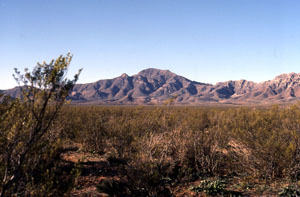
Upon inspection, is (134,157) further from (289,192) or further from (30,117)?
(289,192)

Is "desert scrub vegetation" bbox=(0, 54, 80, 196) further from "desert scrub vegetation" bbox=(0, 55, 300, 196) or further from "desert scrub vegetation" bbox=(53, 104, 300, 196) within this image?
"desert scrub vegetation" bbox=(53, 104, 300, 196)

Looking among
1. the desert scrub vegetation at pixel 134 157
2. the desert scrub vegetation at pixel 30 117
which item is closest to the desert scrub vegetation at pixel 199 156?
the desert scrub vegetation at pixel 134 157

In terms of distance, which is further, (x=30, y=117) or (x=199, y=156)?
(x=199, y=156)

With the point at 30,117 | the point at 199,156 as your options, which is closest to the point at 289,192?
the point at 199,156

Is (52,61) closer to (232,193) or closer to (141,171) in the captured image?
(141,171)

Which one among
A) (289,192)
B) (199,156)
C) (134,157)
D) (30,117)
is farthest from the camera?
(199,156)

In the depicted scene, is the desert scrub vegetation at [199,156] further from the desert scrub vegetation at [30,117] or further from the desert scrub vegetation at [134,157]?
the desert scrub vegetation at [30,117]

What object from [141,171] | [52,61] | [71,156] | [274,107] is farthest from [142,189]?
[274,107]

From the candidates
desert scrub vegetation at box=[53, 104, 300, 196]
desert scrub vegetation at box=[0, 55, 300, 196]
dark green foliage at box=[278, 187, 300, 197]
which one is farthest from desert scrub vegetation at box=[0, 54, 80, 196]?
dark green foliage at box=[278, 187, 300, 197]

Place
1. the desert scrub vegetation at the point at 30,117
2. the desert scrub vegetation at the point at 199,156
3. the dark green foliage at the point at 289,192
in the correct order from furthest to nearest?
the desert scrub vegetation at the point at 199,156, the dark green foliage at the point at 289,192, the desert scrub vegetation at the point at 30,117

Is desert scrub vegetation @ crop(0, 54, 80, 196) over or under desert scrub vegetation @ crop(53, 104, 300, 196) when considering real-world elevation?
over

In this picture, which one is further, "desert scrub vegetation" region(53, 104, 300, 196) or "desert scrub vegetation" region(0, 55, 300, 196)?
"desert scrub vegetation" region(53, 104, 300, 196)

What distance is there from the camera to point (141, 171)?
5988 mm

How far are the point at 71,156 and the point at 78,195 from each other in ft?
14.7
